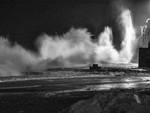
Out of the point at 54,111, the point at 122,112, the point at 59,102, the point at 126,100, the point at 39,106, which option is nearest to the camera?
the point at 122,112

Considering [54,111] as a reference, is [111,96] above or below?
above

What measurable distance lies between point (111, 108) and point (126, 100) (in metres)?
2.22

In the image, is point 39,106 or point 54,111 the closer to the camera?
point 54,111

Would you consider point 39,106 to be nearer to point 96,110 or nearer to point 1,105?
point 1,105

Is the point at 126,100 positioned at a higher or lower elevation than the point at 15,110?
higher

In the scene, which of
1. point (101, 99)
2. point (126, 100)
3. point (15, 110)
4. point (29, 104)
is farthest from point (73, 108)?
point (29, 104)

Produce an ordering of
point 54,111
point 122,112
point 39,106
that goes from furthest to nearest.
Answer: point 39,106 → point 54,111 → point 122,112

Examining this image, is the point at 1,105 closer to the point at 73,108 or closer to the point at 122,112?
the point at 73,108

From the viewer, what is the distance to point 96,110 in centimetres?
2939

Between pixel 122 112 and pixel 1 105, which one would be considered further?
pixel 1 105

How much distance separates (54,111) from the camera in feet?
129

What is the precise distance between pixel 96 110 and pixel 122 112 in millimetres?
2692

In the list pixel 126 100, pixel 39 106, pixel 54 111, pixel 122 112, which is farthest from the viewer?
pixel 39 106

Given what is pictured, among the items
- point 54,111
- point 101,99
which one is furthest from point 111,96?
point 54,111
